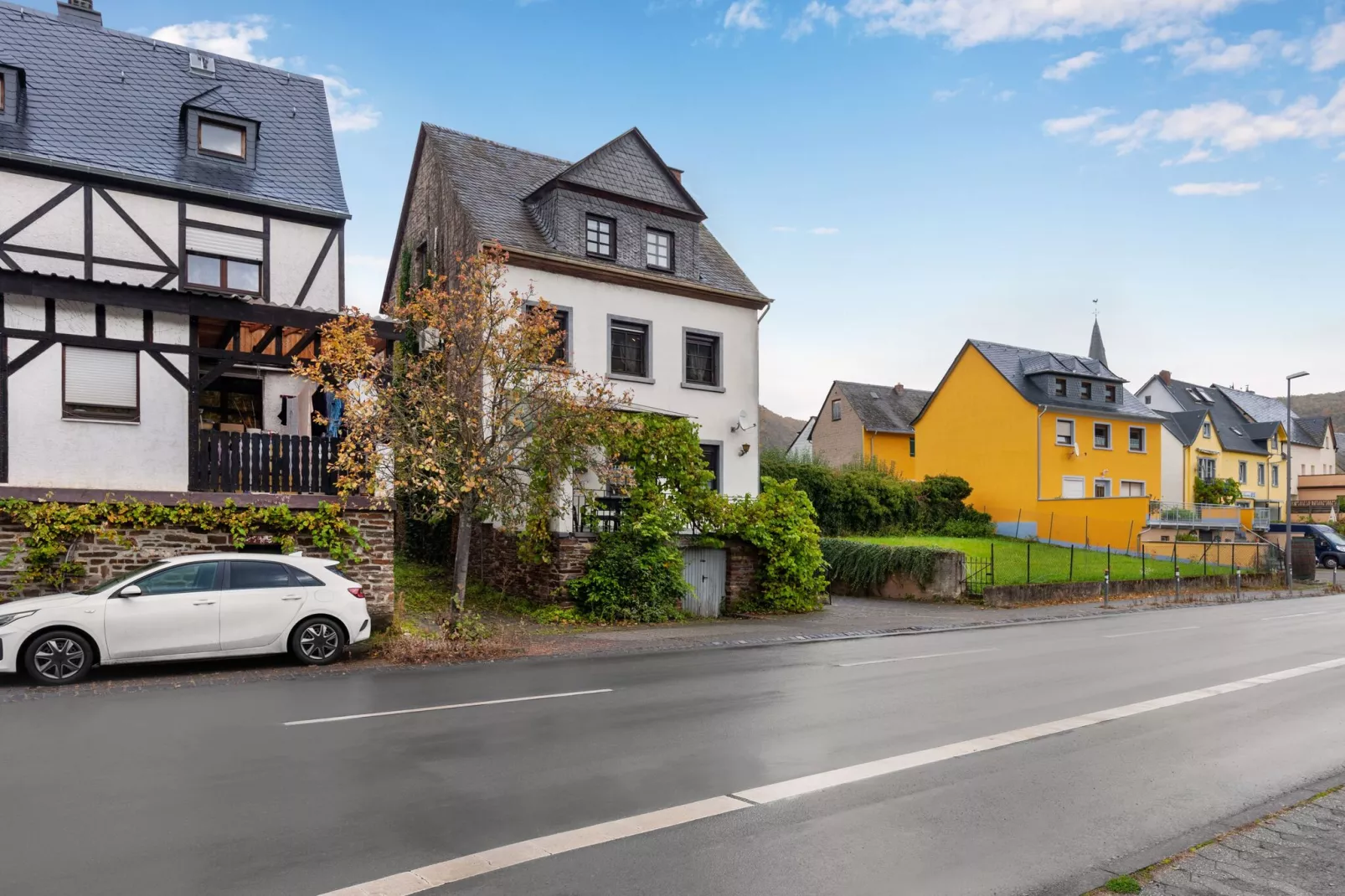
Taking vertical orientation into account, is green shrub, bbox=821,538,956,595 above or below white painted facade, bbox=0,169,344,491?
below

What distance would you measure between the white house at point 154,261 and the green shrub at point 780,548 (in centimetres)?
920

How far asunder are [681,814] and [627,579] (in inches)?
509

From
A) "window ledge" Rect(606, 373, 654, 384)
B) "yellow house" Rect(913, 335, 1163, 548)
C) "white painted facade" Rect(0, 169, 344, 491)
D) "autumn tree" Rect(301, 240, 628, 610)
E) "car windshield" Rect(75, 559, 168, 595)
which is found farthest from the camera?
"yellow house" Rect(913, 335, 1163, 548)

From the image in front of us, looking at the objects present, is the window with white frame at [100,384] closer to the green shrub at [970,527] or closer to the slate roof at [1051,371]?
the green shrub at [970,527]

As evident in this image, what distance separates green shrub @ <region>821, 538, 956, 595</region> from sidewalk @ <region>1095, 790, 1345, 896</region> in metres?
19.4

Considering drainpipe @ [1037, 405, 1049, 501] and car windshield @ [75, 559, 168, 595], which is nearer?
car windshield @ [75, 559, 168, 595]

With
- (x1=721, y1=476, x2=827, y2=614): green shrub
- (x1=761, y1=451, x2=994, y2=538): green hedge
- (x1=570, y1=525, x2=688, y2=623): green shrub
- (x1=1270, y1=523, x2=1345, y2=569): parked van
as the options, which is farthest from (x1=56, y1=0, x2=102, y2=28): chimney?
(x1=1270, y1=523, x2=1345, y2=569): parked van

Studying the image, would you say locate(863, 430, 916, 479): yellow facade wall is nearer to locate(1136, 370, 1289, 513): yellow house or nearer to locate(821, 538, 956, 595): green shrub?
locate(1136, 370, 1289, 513): yellow house

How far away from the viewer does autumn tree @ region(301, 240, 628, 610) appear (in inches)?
563

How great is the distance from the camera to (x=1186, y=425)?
56344mm

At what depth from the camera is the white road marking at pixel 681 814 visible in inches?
191

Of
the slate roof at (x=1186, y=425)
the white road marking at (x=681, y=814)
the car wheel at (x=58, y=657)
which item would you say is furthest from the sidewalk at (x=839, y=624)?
the slate roof at (x=1186, y=425)

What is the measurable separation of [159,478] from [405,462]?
5.00m

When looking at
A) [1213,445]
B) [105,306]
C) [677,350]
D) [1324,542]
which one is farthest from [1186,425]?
[105,306]
